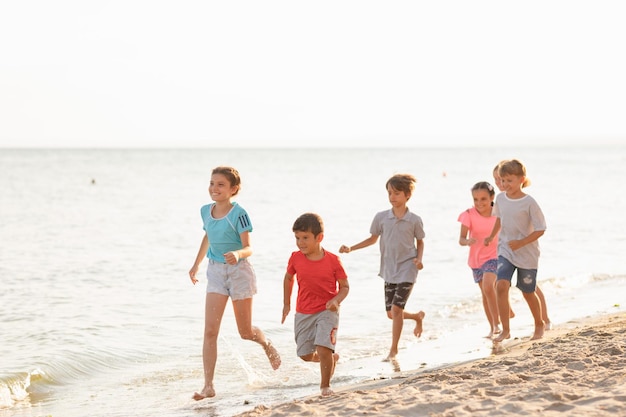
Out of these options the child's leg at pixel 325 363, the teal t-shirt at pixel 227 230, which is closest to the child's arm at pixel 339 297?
the child's leg at pixel 325 363

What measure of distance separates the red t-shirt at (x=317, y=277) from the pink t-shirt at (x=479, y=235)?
2.54 m

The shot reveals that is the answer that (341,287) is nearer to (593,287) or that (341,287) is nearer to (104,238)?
(593,287)

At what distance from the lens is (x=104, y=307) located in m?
11.6

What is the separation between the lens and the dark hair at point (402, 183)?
7.57 meters

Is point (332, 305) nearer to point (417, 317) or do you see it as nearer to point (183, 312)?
point (417, 317)

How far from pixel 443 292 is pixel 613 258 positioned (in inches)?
203

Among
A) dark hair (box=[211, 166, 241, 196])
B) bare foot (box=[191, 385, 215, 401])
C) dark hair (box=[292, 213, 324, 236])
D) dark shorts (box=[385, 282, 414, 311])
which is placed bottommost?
bare foot (box=[191, 385, 215, 401])

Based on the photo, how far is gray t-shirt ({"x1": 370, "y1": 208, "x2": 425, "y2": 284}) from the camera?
25.3ft

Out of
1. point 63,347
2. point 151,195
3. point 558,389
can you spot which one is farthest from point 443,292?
point 151,195

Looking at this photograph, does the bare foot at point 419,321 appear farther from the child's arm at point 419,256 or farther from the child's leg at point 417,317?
the child's arm at point 419,256

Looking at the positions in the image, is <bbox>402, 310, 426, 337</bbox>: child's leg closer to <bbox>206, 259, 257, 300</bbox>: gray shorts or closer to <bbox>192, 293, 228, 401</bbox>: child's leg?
<bbox>206, 259, 257, 300</bbox>: gray shorts

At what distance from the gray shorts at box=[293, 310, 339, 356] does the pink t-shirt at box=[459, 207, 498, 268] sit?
2.55 metres

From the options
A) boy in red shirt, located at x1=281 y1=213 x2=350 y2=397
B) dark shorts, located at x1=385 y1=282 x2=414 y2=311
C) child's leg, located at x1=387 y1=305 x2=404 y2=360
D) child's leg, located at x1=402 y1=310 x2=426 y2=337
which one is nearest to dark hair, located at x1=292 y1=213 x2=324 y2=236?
boy in red shirt, located at x1=281 y1=213 x2=350 y2=397

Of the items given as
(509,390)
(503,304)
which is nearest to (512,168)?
(503,304)
